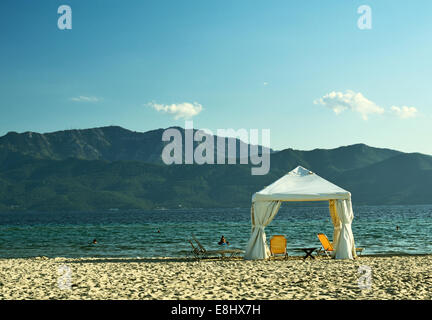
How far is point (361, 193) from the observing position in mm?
168750

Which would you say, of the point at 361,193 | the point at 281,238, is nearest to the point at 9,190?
the point at 361,193

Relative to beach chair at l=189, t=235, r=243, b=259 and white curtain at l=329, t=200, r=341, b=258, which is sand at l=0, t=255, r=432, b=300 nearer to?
beach chair at l=189, t=235, r=243, b=259

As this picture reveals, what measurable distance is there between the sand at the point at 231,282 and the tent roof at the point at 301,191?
1952 mm

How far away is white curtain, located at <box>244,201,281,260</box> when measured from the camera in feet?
44.6

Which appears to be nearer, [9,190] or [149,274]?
[149,274]

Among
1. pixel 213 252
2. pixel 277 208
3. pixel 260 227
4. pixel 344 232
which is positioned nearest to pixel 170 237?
pixel 213 252

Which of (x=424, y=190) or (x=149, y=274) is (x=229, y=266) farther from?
(x=424, y=190)

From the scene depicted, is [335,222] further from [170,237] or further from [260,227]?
[170,237]

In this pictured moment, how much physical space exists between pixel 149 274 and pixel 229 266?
2.39 metres

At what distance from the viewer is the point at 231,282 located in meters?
9.34

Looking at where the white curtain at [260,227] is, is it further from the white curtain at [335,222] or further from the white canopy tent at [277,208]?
the white curtain at [335,222]

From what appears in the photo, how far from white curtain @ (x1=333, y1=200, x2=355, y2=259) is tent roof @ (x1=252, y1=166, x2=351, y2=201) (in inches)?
13.4

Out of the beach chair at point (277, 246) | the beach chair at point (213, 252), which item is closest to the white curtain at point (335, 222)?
the beach chair at point (277, 246)

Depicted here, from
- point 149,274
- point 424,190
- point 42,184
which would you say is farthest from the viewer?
point 42,184
